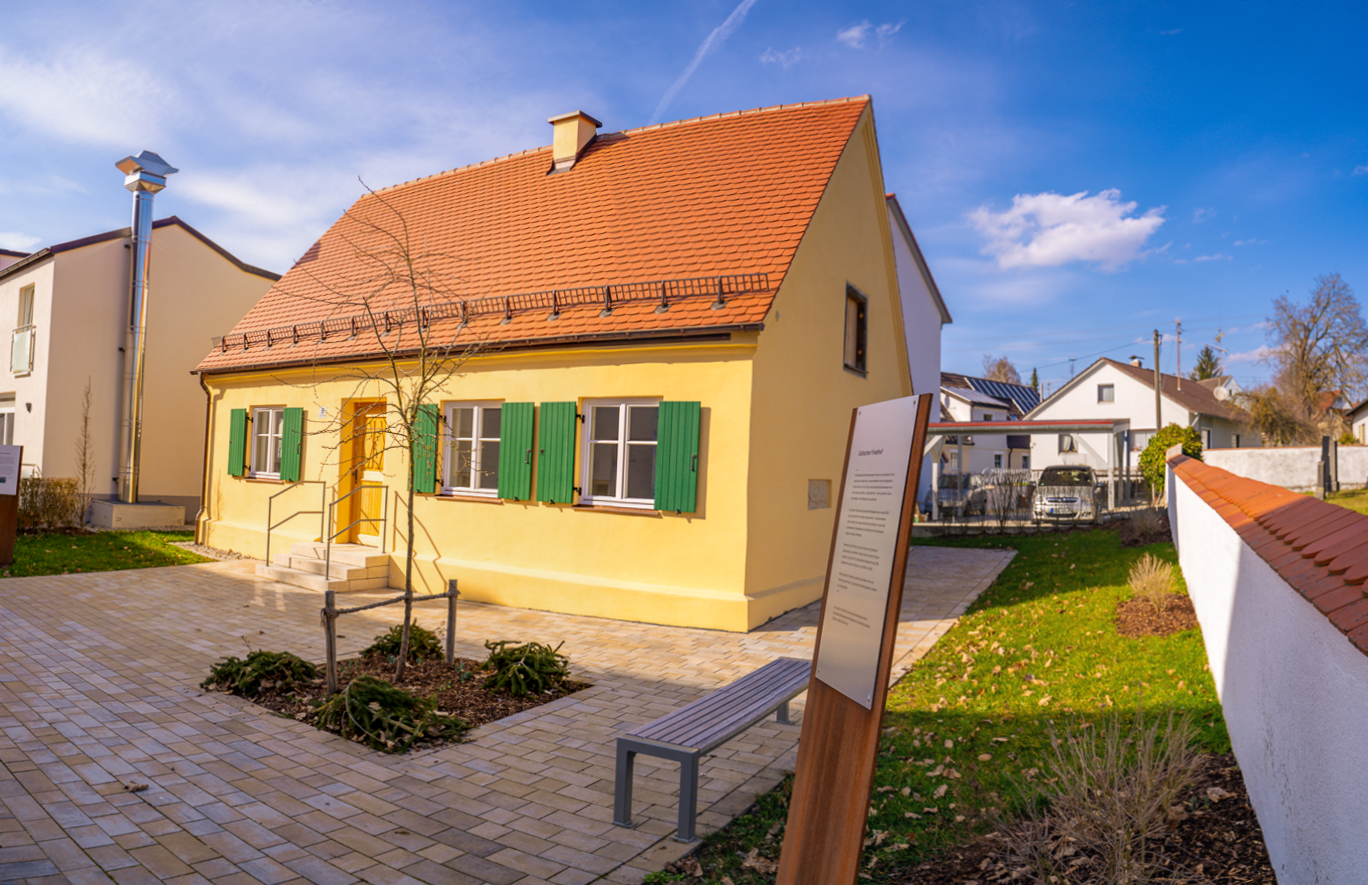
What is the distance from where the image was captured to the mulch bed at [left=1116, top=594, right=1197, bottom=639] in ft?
24.0

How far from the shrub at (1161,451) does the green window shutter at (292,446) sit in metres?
21.2

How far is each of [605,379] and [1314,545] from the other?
7704mm

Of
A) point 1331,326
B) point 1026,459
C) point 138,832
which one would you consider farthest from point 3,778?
point 1331,326

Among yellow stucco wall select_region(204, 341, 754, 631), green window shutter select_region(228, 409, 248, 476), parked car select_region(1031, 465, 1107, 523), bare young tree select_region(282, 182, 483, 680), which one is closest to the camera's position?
yellow stucco wall select_region(204, 341, 754, 631)

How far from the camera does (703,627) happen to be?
8.97 metres

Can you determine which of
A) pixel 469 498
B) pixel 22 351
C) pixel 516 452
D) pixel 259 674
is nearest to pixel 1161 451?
pixel 516 452

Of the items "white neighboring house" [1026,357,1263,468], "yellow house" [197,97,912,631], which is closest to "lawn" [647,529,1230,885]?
"yellow house" [197,97,912,631]

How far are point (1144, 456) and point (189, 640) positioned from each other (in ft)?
83.1

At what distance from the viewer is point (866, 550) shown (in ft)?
9.70

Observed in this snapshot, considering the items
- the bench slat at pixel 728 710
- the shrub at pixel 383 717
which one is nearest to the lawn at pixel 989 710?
the bench slat at pixel 728 710

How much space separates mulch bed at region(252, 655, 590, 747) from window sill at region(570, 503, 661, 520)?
3.01 m

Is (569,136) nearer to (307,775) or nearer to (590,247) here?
(590,247)

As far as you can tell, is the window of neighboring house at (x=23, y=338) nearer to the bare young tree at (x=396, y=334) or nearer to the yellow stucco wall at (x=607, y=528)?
the bare young tree at (x=396, y=334)

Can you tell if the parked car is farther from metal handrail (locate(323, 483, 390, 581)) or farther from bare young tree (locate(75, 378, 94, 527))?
bare young tree (locate(75, 378, 94, 527))
